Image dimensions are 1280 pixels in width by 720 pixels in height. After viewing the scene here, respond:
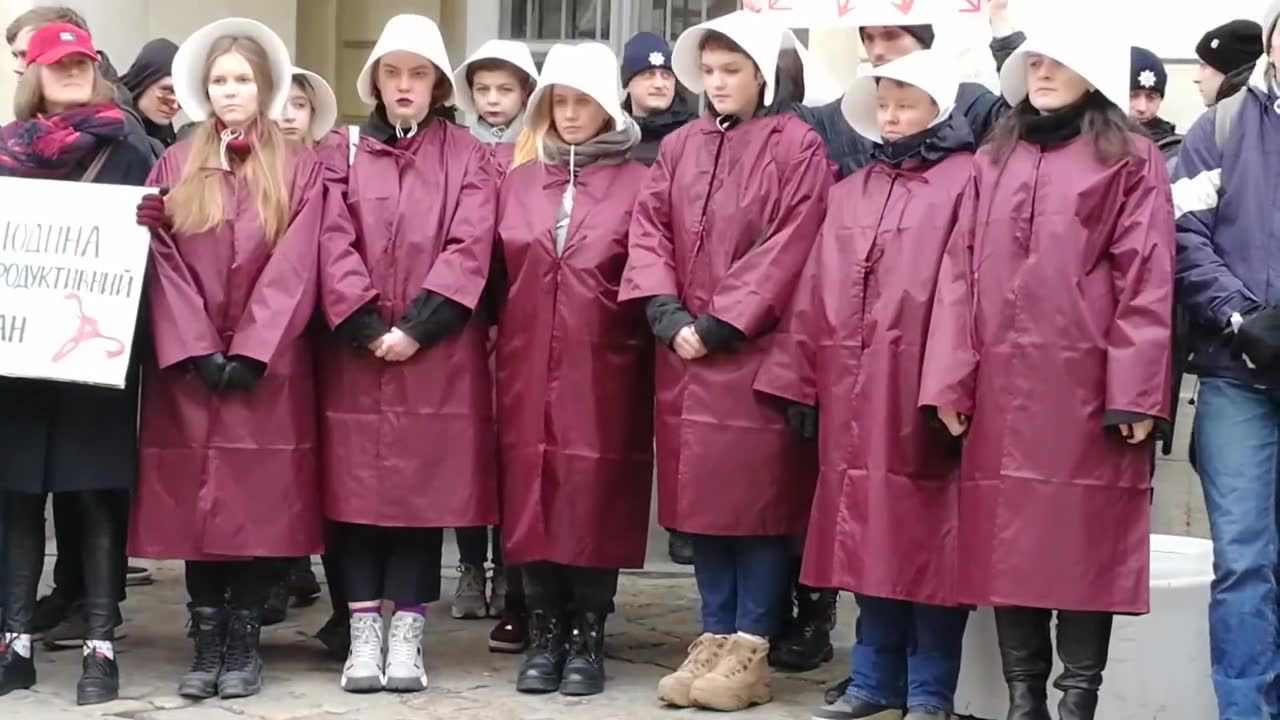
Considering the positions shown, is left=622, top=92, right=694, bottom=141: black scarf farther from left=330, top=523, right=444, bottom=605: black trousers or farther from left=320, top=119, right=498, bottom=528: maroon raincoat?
left=330, top=523, right=444, bottom=605: black trousers

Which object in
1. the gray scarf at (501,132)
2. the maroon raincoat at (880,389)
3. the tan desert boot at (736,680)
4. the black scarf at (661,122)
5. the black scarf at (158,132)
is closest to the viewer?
the maroon raincoat at (880,389)

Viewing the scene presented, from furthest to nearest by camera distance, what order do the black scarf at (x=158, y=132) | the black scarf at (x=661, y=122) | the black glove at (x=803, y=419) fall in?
the black scarf at (x=661, y=122) < the black scarf at (x=158, y=132) < the black glove at (x=803, y=419)

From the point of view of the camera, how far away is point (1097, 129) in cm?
493

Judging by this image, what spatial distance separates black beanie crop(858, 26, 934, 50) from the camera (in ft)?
18.4

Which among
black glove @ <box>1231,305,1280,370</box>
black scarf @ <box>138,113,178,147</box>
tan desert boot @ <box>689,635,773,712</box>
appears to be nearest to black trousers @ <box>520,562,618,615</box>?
tan desert boot @ <box>689,635,773,712</box>

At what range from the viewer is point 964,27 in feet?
19.1

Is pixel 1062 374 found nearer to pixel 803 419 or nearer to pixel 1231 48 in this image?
pixel 803 419

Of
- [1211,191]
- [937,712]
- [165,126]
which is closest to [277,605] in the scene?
[165,126]

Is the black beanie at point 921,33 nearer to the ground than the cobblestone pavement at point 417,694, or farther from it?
farther from it

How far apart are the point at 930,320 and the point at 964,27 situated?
3.78 ft

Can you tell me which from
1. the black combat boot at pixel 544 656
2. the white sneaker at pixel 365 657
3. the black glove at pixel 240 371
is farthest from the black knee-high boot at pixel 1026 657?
the black glove at pixel 240 371

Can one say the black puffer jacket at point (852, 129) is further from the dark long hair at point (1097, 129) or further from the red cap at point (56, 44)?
the red cap at point (56, 44)

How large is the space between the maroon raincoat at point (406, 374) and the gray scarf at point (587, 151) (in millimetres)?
271

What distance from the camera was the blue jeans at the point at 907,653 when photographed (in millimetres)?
5250
